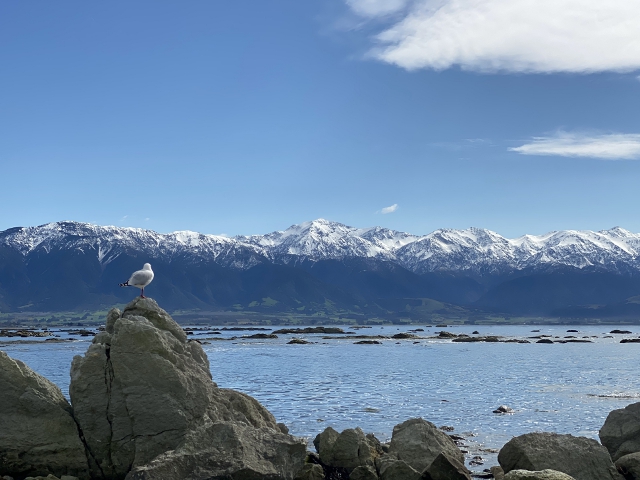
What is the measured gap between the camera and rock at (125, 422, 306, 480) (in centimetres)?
2020

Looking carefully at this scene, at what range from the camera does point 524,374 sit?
266 ft

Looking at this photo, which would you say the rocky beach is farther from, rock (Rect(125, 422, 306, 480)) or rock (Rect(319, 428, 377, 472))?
rock (Rect(319, 428, 377, 472))

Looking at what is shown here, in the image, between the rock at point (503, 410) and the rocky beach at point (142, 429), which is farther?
the rock at point (503, 410)

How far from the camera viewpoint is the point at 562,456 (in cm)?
2392

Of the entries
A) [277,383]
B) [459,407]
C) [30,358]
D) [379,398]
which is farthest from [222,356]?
[459,407]

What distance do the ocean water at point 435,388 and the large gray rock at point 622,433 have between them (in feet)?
17.3

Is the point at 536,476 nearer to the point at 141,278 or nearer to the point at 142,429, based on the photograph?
the point at 142,429

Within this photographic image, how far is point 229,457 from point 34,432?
799 cm

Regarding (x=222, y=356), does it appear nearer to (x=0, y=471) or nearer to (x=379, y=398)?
(x=379, y=398)

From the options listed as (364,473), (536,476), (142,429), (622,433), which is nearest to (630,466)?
(622,433)

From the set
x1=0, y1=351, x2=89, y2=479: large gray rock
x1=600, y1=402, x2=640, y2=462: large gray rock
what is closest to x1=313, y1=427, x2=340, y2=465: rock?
x1=0, y1=351, x2=89, y2=479: large gray rock

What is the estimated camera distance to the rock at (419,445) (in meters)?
26.4

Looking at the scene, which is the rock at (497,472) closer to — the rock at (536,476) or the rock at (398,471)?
the rock at (398,471)

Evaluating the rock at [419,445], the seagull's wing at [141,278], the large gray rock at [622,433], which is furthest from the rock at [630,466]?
the seagull's wing at [141,278]
